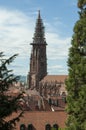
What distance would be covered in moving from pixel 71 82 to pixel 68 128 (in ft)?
9.41

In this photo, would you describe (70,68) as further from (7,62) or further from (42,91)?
(42,91)

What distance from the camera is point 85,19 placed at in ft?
86.4

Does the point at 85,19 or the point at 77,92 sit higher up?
the point at 85,19

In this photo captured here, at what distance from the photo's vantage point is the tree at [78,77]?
2539 centimetres

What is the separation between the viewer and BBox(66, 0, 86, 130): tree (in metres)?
25.4

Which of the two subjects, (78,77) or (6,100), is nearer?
(6,100)

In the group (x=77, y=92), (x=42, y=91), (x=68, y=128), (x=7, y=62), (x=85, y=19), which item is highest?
(x=85, y=19)

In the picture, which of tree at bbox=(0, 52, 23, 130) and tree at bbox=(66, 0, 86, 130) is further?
tree at bbox=(66, 0, 86, 130)

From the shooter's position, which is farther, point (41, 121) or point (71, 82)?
point (41, 121)

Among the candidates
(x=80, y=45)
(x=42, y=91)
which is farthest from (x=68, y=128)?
(x=42, y=91)

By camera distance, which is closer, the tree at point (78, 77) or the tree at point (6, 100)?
the tree at point (6, 100)

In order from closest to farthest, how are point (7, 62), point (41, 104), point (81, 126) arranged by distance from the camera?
point (7, 62) < point (81, 126) < point (41, 104)

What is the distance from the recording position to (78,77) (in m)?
26.0

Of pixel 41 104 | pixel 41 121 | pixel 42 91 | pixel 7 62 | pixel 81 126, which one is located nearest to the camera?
pixel 7 62
